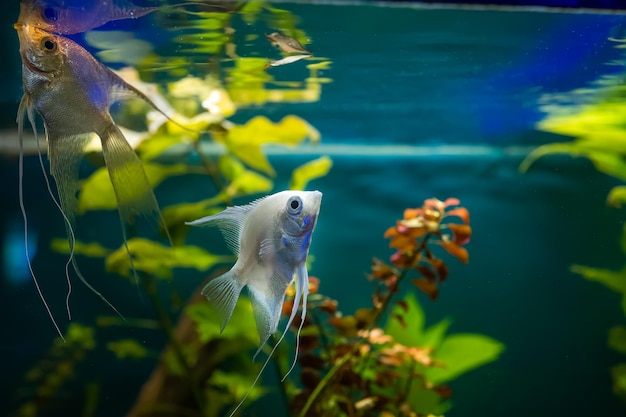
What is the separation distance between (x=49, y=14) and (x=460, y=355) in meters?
2.53

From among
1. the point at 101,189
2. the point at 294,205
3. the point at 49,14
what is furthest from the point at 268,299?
the point at 101,189

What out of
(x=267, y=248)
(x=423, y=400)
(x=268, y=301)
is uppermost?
(x=267, y=248)

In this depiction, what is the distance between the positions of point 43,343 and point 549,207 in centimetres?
344

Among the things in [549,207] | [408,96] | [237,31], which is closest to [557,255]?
[549,207]

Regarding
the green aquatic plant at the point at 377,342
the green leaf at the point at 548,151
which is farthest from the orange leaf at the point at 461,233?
the green leaf at the point at 548,151

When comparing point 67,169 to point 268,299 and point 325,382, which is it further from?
point 325,382

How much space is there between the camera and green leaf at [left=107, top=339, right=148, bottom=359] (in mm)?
3100

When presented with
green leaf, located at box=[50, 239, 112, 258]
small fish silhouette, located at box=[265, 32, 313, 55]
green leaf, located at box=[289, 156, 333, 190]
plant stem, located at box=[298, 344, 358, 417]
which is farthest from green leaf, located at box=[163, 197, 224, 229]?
plant stem, located at box=[298, 344, 358, 417]

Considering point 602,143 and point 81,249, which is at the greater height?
point 602,143

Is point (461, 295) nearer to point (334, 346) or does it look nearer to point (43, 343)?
point (334, 346)

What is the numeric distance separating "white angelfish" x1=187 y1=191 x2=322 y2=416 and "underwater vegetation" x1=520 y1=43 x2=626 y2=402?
101 inches

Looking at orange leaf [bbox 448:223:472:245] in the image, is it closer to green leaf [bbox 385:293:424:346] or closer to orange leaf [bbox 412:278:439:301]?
orange leaf [bbox 412:278:439:301]

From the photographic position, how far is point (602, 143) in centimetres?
335

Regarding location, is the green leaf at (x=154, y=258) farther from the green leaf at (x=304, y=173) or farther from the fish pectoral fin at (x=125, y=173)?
the fish pectoral fin at (x=125, y=173)
